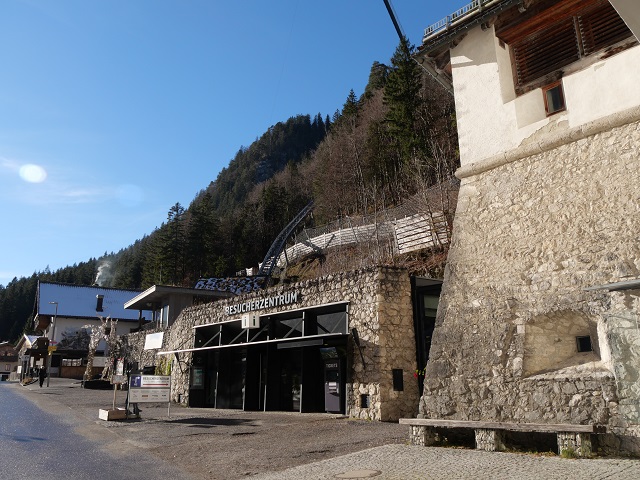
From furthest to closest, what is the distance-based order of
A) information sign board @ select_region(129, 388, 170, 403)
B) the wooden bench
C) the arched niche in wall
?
information sign board @ select_region(129, 388, 170, 403) < the arched niche in wall < the wooden bench

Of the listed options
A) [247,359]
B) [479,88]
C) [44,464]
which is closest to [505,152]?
[479,88]

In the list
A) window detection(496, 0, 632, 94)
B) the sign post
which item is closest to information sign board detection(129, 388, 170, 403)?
the sign post

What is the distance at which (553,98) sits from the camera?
397 inches

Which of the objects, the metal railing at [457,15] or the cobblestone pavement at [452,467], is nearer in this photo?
the cobblestone pavement at [452,467]

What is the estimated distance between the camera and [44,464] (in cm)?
836

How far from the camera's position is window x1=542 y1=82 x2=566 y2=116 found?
32.7 feet

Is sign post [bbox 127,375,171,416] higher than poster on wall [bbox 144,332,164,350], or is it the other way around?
poster on wall [bbox 144,332,164,350]

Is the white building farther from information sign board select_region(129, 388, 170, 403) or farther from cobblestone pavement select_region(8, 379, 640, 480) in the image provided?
cobblestone pavement select_region(8, 379, 640, 480)

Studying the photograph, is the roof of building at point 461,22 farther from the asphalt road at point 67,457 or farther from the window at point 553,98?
the asphalt road at point 67,457

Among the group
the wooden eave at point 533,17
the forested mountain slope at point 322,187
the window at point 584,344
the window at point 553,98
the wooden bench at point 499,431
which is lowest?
the wooden bench at point 499,431

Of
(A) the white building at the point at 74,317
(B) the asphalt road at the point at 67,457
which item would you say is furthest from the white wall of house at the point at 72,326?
(B) the asphalt road at the point at 67,457

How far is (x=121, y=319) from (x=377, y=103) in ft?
121

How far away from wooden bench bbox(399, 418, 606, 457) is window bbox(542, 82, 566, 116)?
20.4 feet

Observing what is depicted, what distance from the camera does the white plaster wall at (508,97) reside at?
908 cm
